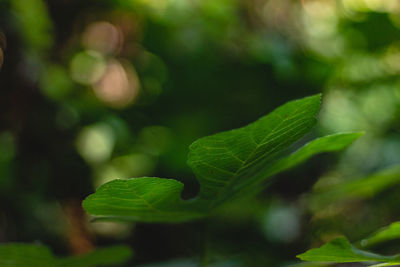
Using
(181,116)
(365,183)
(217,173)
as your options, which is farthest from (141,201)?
(181,116)

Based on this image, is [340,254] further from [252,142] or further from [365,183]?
[365,183]

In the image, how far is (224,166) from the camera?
1.18 ft

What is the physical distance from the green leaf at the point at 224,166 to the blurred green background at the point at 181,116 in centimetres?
63

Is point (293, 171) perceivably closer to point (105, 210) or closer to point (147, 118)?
point (147, 118)

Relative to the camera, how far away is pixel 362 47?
1204mm

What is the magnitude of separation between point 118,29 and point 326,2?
0.80m

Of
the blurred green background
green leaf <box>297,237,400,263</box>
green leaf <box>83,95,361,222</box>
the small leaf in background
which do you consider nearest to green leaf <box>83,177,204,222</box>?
green leaf <box>83,95,361,222</box>

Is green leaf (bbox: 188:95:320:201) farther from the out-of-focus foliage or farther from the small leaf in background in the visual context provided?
the small leaf in background

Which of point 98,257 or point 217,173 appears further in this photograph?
point 98,257

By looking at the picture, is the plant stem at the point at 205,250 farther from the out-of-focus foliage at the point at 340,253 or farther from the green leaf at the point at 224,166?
the out-of-focus foliage at the point at 340,253

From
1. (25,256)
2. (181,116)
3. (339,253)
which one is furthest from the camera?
(181,116)

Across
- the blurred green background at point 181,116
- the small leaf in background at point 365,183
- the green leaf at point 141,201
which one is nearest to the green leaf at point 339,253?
the green leaf at point 141,201

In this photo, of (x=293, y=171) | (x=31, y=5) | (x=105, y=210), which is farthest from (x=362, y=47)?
(x=105, y=210)

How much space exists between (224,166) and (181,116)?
2.71 ft
